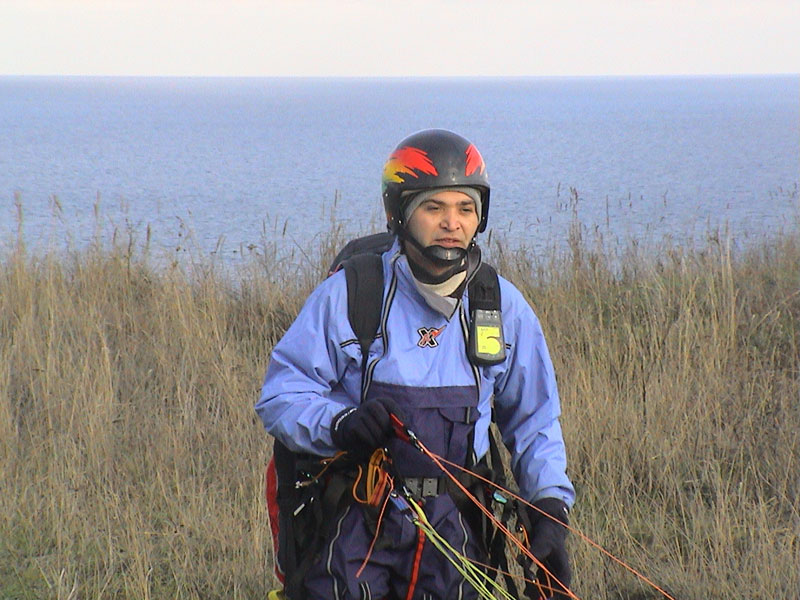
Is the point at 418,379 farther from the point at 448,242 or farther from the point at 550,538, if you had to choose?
the point at 550,538

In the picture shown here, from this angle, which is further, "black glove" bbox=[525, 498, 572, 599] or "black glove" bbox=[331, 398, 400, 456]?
"black glove" bbox=[525, 498, 572, 599]

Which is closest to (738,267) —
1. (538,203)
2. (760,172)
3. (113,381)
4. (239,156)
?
(113,381)

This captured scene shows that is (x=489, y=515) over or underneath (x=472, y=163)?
underneath

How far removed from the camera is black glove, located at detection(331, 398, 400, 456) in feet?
8.44

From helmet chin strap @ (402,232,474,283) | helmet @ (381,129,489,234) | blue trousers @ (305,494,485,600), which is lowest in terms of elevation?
blue trousers @ (305,494,485,600)

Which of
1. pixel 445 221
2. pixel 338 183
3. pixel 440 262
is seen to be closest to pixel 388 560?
pixel 440 262

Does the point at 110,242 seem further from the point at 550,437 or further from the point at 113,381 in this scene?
the point at 550,437

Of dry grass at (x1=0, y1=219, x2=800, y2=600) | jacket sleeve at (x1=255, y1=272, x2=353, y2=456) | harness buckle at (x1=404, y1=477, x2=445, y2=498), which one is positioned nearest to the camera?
jacket sleeve at (x1=255, y1=272, x2=353, y2=456)

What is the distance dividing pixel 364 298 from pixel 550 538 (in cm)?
86

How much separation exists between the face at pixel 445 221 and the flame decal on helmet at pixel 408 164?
0.09 metres

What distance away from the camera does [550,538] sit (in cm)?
280

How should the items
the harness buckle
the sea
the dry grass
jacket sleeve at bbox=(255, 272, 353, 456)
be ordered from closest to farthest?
jacket sleeve at bbox=(255, 272, 353, 456)
the harness buckle
the dry grass
the sea

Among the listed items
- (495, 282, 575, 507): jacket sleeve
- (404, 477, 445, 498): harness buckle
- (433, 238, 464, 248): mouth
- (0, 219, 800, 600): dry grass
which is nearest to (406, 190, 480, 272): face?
(433, 238, 464, 248): mouth

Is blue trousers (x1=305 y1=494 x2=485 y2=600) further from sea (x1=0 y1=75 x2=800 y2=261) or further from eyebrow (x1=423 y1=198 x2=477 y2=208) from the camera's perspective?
sea (x1=0 y1=75 x2=800 y2=261)
